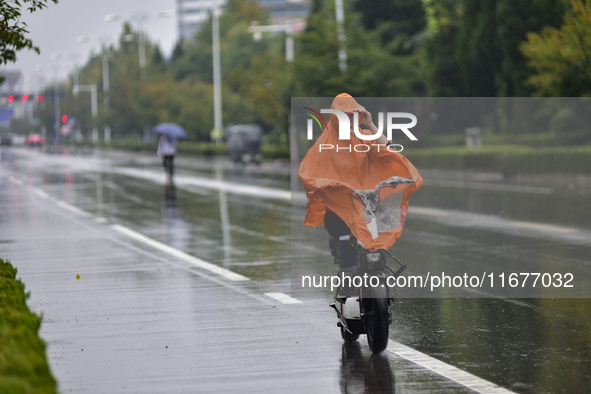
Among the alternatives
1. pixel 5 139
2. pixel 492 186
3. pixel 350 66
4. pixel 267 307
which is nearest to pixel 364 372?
pixel 267 307

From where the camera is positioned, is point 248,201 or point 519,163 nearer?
point 248,201

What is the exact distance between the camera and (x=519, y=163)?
106ft

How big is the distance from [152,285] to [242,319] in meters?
2.66

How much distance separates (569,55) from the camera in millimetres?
29906

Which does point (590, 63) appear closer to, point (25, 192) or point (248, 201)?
point (248, 201)

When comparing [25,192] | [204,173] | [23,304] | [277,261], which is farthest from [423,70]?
[23,304]

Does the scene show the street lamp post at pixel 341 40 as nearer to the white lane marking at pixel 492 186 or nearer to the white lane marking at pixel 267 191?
the white lane marking at pixel 267 191

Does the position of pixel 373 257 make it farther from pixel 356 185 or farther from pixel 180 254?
pixel 180 254

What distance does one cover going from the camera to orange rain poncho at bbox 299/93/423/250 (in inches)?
306

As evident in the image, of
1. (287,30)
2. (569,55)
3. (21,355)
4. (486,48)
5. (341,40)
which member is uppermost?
(287,30)

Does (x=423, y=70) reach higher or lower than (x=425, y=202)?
higher

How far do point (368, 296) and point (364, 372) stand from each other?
2.05ft

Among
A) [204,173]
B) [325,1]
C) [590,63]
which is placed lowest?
[204,173]

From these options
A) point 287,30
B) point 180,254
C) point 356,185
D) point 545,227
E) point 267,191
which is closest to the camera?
point 356,185
